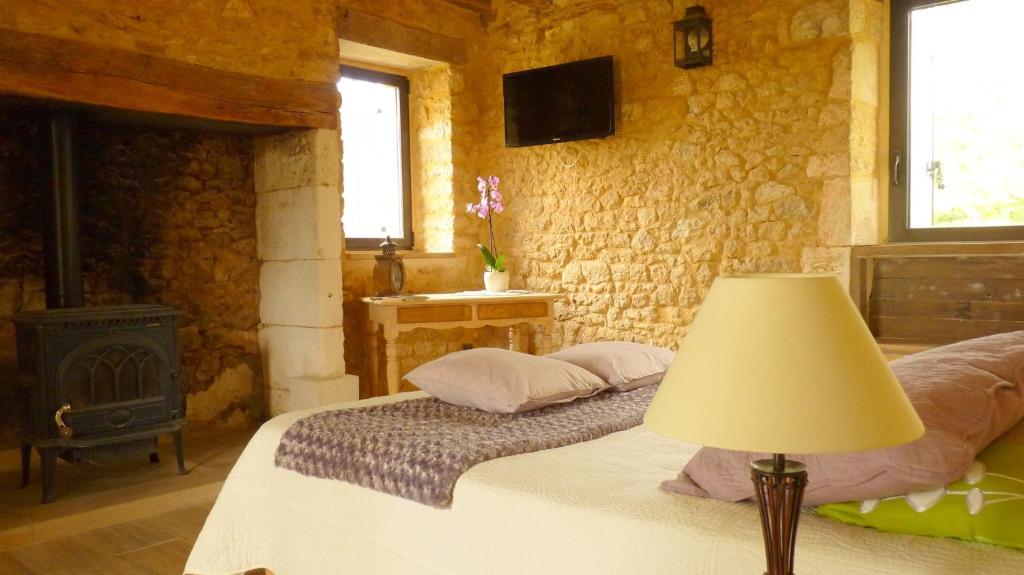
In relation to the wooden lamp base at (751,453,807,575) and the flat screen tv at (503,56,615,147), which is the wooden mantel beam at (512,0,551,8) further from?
the wooden lamp base at (751,453,807,575)

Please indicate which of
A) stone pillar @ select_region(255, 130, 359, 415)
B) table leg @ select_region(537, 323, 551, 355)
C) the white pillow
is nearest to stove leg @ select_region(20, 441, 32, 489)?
stone pillar @ select_region(255, 130, 359, 415)

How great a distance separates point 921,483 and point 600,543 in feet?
1.83

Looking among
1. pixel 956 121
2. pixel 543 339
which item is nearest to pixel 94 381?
pixel 543 339

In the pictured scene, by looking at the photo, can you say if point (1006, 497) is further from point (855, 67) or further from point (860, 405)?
point (855, 67)

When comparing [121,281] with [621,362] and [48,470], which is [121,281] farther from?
[621,362]

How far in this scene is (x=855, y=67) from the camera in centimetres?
402

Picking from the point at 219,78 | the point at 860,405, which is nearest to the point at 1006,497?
the point at 860,405

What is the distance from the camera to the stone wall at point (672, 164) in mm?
4176

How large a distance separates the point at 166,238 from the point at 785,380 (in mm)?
3937

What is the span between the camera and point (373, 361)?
493cm

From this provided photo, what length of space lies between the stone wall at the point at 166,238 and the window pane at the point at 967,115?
3.61m

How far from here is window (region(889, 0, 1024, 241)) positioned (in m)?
3.84

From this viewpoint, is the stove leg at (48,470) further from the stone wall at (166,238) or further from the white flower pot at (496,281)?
the white flower pot at (496,281)

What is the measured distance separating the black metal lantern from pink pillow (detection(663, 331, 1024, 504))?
309cm
